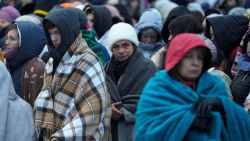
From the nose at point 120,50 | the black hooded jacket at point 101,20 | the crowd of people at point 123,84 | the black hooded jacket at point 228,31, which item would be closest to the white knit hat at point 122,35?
the crowd of people at point 123,84

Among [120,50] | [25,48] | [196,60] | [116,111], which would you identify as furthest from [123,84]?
[196,60]

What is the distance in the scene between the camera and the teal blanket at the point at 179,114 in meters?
6.29

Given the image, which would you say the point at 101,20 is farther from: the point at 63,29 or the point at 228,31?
the point at 63,29

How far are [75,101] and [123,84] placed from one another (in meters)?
0.57

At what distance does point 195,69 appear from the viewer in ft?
20.8

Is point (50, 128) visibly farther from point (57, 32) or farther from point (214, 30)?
point (214, 30)

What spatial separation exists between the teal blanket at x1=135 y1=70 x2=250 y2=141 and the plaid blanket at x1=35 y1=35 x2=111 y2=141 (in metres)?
1.06

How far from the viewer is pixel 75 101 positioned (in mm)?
7504

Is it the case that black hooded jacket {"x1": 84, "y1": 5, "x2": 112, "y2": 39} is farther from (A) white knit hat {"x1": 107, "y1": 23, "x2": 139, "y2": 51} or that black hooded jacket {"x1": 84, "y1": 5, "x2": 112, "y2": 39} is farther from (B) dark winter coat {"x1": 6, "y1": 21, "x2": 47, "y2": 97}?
(A) white knit hat {"x1": 107, "y1": 23, "x2": 139, "y2": 51}

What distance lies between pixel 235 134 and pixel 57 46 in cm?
208

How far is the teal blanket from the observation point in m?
6.29

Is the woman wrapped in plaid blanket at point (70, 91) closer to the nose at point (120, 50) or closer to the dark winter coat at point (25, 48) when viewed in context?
the nose at point (120, 50)

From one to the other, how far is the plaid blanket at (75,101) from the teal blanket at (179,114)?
41.6 inches

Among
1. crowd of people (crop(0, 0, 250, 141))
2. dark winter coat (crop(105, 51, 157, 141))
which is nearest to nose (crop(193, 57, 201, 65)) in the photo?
crowd of people (crop(0, 0, 250, 141))
